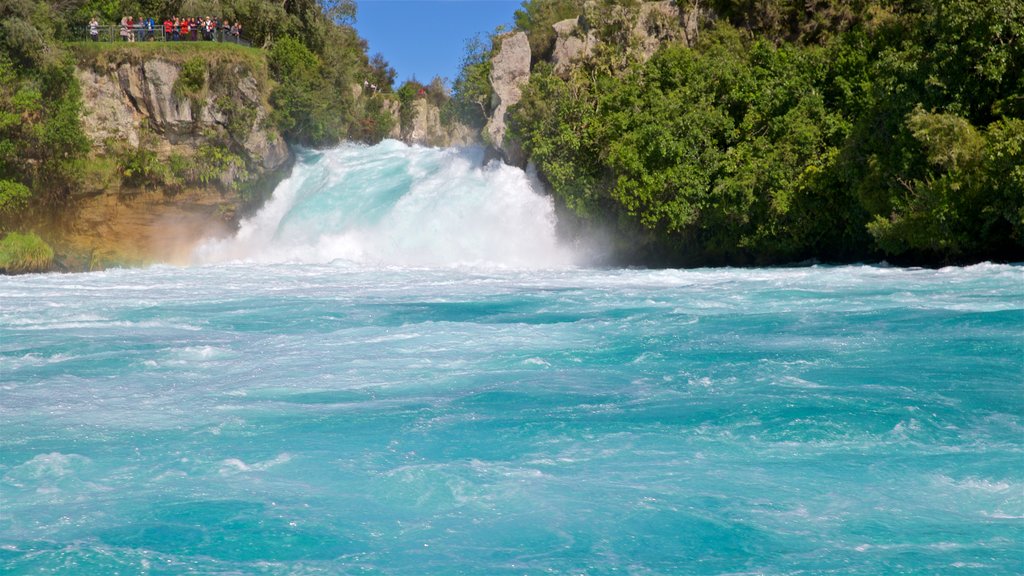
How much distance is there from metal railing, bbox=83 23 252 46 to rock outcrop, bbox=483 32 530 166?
375 inches

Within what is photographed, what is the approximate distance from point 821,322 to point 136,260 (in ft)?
84.8

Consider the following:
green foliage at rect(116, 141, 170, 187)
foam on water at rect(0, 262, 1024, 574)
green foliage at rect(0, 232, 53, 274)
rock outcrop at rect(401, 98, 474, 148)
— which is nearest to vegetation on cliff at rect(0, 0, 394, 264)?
green foliage at rect(116, 141, 170, 187)

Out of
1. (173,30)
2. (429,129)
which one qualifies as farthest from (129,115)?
(429,129)

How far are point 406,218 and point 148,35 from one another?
11120mm

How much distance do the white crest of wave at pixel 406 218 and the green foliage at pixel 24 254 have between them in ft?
17.0

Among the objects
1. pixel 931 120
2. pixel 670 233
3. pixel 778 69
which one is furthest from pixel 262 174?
pixel 931 120

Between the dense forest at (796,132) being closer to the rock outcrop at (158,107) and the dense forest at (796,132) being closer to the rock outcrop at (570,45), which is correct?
the rock outcrop at (570,45)

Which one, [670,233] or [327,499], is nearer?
[327,499]

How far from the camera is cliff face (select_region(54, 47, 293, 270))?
33.0 m

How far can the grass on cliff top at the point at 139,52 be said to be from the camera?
3312cm

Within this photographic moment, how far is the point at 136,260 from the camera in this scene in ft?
112

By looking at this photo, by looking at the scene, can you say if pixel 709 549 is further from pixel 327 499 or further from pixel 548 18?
pixel 548 18

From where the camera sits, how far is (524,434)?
30.5 feet

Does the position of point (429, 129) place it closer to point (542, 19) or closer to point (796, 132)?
point (542, 19)
